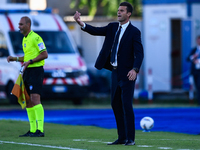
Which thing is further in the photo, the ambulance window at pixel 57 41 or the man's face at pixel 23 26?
the ambulance window at pixel 57 41

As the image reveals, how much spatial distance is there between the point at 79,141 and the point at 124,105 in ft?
3.30

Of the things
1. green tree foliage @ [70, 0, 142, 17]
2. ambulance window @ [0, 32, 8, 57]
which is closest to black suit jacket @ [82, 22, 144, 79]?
ambulance window @ [0, 32, 8, 57]

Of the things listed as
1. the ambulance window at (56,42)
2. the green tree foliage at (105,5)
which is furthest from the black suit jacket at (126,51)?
the green tree foliage at (105,5)

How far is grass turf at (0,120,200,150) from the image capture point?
7461mm

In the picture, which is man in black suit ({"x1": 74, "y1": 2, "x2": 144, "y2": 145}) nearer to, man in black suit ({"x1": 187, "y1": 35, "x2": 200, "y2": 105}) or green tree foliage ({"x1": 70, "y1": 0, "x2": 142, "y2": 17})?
man in black suit ({"x1": 187, "y1": 35, "x2": 200, "y2": 105})

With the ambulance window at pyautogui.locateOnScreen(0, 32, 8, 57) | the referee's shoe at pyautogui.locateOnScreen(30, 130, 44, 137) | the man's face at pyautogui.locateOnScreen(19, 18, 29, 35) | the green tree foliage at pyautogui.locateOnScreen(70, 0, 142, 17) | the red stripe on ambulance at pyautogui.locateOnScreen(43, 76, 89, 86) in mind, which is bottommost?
the referee's shoe at pyautogui.locateOnScreen(30, 130, 44, 137)

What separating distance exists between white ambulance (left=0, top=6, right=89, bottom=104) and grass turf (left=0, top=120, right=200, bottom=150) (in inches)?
224

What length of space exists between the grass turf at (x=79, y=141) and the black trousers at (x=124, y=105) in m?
0.24

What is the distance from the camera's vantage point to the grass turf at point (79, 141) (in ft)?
24.5

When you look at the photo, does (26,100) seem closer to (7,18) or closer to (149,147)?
(149,147)

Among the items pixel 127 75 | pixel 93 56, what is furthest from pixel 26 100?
pixel 93 56

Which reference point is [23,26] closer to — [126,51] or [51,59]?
[126,51]

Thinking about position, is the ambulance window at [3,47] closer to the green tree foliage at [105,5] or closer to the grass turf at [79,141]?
the grass turf at [79,141]

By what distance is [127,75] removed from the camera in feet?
24.9
